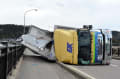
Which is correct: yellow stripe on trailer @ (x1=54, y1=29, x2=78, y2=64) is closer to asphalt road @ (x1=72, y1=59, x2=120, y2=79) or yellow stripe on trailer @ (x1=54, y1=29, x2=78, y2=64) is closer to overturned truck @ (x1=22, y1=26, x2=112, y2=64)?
overturned truck @ (x1=22, y1=26, x2=112, y2=64)

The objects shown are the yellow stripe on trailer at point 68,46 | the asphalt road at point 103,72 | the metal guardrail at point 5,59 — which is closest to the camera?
the metal guardrail at point 5,59

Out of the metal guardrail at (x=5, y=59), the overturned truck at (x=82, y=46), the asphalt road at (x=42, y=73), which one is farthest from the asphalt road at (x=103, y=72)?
the metal guardrail at (x=5, y=59)

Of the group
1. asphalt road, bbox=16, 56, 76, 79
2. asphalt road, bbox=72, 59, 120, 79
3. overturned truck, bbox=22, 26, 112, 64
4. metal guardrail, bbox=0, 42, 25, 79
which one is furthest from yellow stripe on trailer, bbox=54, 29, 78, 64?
metal guardrail, bbox=0, 42, 25, 79

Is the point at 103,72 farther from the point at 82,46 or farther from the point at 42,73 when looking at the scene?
the point at 82,46

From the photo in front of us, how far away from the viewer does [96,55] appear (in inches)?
647

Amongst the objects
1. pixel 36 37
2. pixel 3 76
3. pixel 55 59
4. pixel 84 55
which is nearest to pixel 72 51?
pixel 84 55

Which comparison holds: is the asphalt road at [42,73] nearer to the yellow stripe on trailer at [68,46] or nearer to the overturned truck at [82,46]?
the yellow stripe on trailer at [68,46]

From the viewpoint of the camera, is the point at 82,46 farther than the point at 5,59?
Yes

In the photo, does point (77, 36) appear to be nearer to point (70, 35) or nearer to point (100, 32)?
point (70, 35)

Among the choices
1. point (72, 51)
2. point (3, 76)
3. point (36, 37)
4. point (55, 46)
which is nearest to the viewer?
point (3, 76)

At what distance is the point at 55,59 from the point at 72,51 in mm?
2085

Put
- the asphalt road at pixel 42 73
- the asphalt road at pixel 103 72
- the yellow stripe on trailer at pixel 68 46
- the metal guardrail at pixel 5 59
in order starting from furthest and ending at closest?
the yellow stripe on trailer at pixel 68 46 → the asphalt road at pixel 103 72 → the asphalt road at pixel 42 73 → the metal guardrail at pixel 5 59

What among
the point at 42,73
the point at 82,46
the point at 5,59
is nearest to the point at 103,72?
the point at 42,73

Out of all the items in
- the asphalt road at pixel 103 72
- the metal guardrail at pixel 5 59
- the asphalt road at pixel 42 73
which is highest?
the metal guardrail at pixel 5 59
